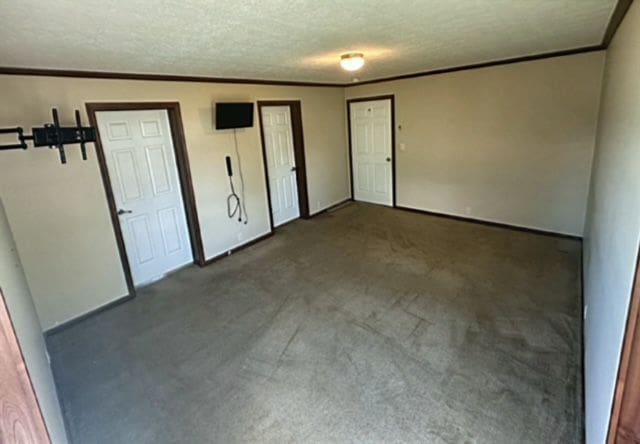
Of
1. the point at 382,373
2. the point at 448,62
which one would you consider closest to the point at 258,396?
the point at 382,373

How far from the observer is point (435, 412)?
87.2 inches

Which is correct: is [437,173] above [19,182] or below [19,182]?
below

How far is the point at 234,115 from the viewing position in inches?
181

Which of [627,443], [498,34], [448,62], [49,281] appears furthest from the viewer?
[448,62]

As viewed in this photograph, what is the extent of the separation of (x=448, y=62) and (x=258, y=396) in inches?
164

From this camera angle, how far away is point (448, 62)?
4.28 m

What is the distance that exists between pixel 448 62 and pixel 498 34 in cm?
151

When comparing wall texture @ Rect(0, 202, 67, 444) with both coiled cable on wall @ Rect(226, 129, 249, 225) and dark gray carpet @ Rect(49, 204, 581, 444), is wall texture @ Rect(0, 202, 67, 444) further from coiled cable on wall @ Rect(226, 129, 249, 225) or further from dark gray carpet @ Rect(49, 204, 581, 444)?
coiled cable on wall @ Rect(226, 129, 249, 225)

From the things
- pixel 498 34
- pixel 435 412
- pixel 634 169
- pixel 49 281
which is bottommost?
pixel 435 412

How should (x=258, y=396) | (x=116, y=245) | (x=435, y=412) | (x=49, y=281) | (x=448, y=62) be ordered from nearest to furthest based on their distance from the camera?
(x=435, y=412) < (x=258, y=396) < (x=49, y=281) < (x=116, y=245) < (x=448, y=62)

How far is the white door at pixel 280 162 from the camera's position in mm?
5523

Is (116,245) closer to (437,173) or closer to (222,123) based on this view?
(222,123)

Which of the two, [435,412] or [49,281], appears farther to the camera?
[49,281]

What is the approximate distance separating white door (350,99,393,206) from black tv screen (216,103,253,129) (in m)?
2.50
